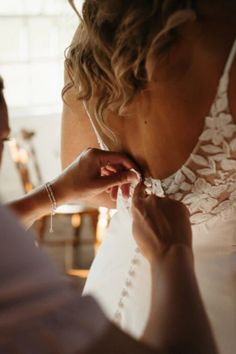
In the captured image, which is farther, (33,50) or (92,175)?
(33,50)

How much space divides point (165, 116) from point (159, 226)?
0.58 ft

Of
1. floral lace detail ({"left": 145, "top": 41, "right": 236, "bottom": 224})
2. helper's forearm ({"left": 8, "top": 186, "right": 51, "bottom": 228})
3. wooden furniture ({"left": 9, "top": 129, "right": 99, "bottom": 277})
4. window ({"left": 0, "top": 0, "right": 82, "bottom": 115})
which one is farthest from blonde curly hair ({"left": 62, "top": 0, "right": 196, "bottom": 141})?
window ({"left": 0, "top": 0, "right": 82, "bottom": 115})

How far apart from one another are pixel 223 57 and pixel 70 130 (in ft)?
1.48

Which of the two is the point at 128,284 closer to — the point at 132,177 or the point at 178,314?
the point at 132,177

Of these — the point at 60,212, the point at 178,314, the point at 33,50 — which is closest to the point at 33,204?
the point at 178,314

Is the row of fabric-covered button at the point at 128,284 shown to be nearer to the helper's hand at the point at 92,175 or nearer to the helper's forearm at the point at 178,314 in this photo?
the helper's hand at the point at 92,175

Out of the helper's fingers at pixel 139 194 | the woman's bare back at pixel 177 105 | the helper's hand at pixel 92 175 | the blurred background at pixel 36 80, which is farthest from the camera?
the blurred background at pixel 36 80

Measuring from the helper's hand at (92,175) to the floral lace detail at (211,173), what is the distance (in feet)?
0.19

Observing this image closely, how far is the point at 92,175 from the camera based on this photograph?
3.22 feet

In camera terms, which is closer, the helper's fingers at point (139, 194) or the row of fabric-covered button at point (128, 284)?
the helper's fingers at point (139, 194)

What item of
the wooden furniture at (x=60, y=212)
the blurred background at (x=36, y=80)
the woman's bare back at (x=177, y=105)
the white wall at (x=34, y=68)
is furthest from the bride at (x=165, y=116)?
the white wall at (x=34, y=68)

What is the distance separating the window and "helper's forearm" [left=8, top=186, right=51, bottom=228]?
283 centimetres

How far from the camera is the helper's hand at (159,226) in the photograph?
0.72 meters

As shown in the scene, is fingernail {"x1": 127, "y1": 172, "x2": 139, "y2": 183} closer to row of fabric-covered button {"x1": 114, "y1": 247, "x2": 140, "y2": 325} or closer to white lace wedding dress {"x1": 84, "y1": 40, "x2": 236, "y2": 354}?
white lace wedding dress {"x1": 84, "y1": 40, "x2": 236, "y2": 354}
